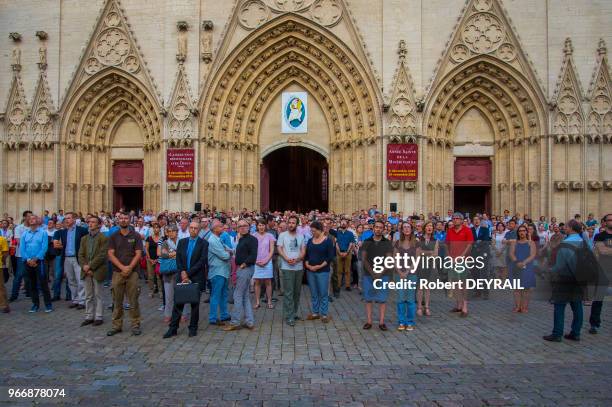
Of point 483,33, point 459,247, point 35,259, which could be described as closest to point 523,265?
point 459,247

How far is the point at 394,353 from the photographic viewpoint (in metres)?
7.67

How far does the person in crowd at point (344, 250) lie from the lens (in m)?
13.8

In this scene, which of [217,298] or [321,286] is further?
[321,286]

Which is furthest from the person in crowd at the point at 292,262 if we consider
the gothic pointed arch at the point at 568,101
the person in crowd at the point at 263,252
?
the gothic pointed arch at the point at 568,101

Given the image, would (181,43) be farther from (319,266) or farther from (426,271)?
(426,271)

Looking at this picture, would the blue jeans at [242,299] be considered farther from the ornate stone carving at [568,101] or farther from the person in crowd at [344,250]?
the ornate stone carving at [568,101]

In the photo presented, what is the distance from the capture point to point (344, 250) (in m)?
13.9

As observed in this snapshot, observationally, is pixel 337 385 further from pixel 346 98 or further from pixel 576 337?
pixel 346 98

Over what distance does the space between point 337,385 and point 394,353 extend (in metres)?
1.72

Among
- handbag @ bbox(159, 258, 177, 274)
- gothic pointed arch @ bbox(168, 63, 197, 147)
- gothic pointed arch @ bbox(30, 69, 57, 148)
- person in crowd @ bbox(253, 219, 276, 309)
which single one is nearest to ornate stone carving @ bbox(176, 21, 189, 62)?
gothic pointed arch @ bbox(168, 63, 197, 147)

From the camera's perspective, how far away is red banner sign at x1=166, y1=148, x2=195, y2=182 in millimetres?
22641

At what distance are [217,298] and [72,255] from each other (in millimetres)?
4073

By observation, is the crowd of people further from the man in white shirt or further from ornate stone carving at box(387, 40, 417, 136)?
ornate stone carving at box(387, 40, 417, 136)

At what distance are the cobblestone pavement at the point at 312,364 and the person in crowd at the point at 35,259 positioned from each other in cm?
88
